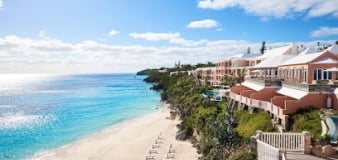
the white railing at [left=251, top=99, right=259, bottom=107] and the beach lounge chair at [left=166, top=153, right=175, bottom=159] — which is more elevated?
the white railing at [left=251, top=99, right=259, bottom=107]

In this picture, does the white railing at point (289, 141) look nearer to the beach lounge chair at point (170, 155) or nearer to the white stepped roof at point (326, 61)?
the white stepped roof at point (326, 61)

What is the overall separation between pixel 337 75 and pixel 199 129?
13044 millimetres

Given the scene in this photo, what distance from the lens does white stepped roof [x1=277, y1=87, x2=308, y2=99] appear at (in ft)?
68.7

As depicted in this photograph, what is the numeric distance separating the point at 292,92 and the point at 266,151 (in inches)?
405

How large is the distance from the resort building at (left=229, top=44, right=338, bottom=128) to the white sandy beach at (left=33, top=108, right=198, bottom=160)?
23.7 feet

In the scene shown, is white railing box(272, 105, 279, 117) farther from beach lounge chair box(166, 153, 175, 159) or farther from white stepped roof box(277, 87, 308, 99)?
beach lounge chair box(166, 153, 175, 159)

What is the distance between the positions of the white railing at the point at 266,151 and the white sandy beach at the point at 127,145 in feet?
45.5

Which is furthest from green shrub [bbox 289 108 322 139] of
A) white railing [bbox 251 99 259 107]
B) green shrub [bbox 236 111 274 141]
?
white railing [bbox 251 99 259 107]

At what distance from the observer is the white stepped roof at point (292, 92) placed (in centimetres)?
2094

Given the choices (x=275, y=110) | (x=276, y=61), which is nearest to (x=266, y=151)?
(x=275, y=110)

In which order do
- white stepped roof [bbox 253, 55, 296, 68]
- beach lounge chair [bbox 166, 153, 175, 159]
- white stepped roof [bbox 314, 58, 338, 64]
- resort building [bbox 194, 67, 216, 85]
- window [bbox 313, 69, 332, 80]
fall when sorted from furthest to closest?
1. resort building [bbox 194, 67, 216, 85]
2. white stepped roof [bbox 253, 55, 296, 68]
3. beach lounge chair [bbox 166, 153, 175, 159]
4. white stepped roof [bbox 314, 58, 338, 64]
5. window [bbox 313, 69, 332, 80]

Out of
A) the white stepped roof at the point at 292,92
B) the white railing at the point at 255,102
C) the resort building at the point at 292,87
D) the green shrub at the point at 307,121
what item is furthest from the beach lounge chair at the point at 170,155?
the green shrub at the point at 307,121

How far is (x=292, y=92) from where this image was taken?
2270 centimetres

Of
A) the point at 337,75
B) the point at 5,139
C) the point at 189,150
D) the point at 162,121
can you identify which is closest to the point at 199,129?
the point at 189,150
